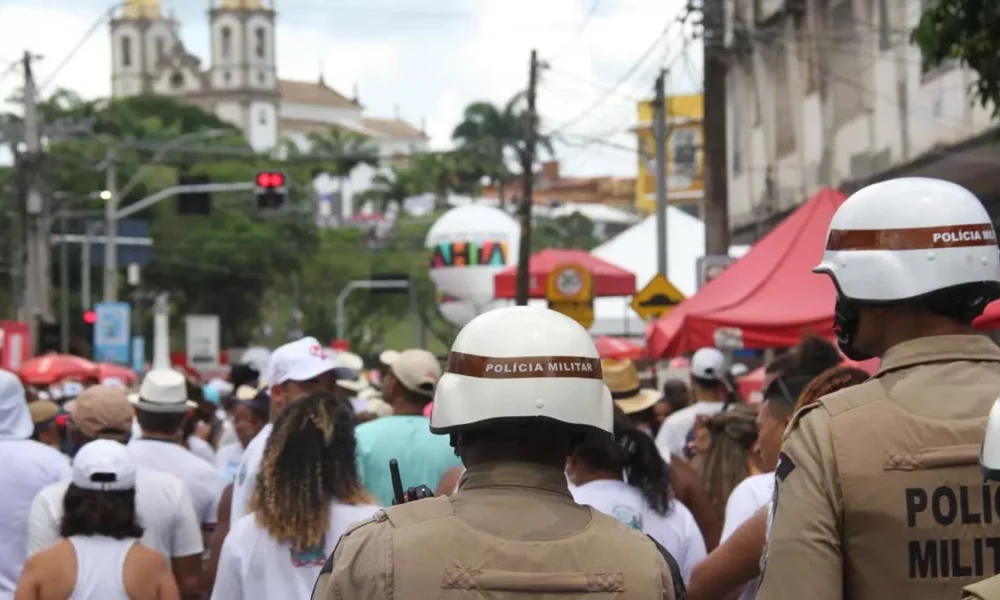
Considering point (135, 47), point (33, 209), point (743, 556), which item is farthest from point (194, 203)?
point (135, 47)

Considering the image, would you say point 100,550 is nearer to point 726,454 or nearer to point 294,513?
point 294,513

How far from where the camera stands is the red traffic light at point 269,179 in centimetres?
3656

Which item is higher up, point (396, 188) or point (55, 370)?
point (396, 188)

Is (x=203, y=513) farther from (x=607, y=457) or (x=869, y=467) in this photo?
(x=869, y=467)

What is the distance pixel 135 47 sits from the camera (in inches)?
7643

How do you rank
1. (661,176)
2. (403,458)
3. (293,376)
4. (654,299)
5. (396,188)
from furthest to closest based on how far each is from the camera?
(396,188) < (661,176) < (654,299) < (293,376) < (403,458)

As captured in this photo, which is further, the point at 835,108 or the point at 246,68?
the point at 246,68

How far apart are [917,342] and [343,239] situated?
95501 mm

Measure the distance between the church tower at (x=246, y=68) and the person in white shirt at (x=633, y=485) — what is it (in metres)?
171

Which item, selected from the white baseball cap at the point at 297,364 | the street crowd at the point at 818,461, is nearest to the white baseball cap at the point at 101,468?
the white baseball cap at the point at 297,364

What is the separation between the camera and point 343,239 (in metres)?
98.4

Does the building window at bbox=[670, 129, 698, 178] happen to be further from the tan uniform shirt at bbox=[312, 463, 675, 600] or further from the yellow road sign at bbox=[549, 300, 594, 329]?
the tan uniform shirt at bbox=[312, 463, 675, 600]

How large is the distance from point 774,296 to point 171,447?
5649 millimetres

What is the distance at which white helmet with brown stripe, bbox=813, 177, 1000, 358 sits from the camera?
11.1 ft
